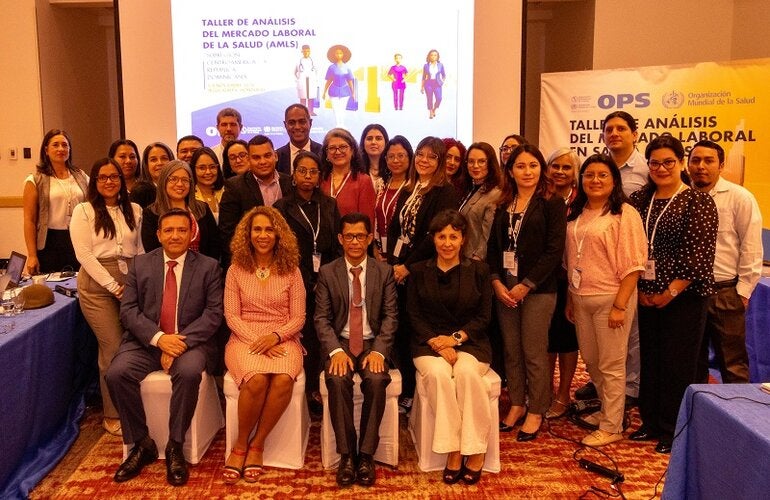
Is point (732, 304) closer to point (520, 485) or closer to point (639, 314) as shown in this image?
point (639, 314)

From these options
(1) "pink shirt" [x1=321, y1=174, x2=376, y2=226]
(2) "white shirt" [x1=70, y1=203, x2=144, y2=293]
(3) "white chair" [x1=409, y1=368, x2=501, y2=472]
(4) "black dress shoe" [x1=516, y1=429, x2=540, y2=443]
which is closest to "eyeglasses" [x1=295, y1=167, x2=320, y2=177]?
(1) "pink shirt" [x1=321, y1=174, x2=376, y2=226]

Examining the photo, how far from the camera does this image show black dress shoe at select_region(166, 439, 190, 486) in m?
2.95

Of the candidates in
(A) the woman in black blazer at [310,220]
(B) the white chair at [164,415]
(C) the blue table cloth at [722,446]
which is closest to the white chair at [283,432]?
(B) the white chair at [164,415]

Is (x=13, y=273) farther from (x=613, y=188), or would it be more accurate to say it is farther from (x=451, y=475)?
(x=613, y=188)

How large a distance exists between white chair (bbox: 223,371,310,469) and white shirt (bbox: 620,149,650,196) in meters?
2.12

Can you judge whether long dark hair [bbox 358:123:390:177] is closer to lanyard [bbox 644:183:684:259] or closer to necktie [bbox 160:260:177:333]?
necktie [bbox 160:260:177:333]

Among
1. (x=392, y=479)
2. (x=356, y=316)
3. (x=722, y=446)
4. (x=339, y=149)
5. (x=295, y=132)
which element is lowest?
(x=392, y=479)

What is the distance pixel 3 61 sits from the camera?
6.56 metres

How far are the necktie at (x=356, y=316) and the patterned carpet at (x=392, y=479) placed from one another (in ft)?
1.97

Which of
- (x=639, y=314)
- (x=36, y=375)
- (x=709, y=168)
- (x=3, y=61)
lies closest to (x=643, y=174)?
(x=709, y=168)

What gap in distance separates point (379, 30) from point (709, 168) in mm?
3196

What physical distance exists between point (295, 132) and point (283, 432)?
211 cm

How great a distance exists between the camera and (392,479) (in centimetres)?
301

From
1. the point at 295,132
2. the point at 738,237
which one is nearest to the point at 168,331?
the point at 295,132
